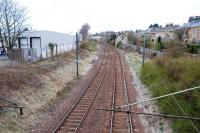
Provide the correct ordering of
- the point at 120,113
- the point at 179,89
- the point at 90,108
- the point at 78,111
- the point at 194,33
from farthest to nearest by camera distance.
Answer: the point at 194,33 → the point at 90,108 → the point at 78,111 → the point at 120,113 → the point at 179,89

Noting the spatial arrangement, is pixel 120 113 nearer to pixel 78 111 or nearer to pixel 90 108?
pixel 90 108

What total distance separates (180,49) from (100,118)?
615 inches

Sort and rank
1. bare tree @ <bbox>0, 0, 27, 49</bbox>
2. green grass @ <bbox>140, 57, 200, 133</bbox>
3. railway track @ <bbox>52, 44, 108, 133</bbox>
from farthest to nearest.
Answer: bare tree @ <bbox>0, 0, 27, 49</bbox> → railway track @ <bbox>52, 44, 108, 133</bbox> → green grass @ <bbox>140, 57, 200, 133</bbox>

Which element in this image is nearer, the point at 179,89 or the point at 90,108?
the point at 179,89

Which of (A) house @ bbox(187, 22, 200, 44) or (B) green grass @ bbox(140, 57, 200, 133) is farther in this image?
(A) house @ bbox(187, 22, 200, 44)

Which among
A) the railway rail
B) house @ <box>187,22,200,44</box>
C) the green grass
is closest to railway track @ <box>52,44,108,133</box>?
the railway rail

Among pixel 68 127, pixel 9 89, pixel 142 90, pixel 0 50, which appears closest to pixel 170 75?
pixel 142 90

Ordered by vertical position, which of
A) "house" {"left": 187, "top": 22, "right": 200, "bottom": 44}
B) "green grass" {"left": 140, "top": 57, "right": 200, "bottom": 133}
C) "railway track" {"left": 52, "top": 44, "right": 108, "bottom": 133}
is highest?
"house" {"left": 187, "top": 22, "right": 200, "bottom": 44}

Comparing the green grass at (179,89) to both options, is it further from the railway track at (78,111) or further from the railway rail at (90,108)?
the railway track at (78,111)

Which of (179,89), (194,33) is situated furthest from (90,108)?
(194,33)

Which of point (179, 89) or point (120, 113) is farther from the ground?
point (179, 89)

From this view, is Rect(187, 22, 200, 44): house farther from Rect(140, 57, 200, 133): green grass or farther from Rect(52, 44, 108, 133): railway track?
Rect(140, 57, 200, 133): green grass

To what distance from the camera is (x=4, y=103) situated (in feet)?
54.9

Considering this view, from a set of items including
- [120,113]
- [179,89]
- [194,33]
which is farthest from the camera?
[194,33]
